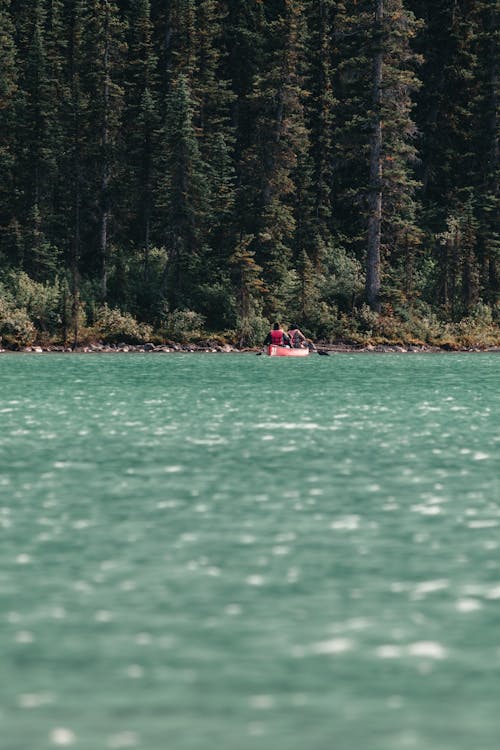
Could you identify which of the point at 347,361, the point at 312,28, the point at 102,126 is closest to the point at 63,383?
the point at 347,361

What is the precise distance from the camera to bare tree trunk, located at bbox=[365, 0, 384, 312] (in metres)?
76.1

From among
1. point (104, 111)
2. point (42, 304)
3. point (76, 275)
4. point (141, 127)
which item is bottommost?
point (42, 304)

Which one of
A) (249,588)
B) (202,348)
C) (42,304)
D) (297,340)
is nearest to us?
(249,588)

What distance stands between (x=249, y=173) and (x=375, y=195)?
29.2 ft

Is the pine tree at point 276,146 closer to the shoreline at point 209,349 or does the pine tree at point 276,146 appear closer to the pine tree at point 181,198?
the pine tree at point 181,198

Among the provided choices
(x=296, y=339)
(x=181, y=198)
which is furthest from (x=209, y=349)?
(x=181, y=198)

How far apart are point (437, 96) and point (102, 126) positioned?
24769mm

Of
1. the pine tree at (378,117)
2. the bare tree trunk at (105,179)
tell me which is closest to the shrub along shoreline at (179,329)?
the pine tree at (378,117)

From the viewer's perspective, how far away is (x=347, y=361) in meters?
63.9

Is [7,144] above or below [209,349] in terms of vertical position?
above

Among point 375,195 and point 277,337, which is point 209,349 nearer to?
point 277,337

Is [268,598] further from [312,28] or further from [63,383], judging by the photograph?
[312,28]

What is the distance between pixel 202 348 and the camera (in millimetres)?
74062

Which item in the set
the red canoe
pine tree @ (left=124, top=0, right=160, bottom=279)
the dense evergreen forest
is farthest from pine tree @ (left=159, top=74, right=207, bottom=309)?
the red canoe
